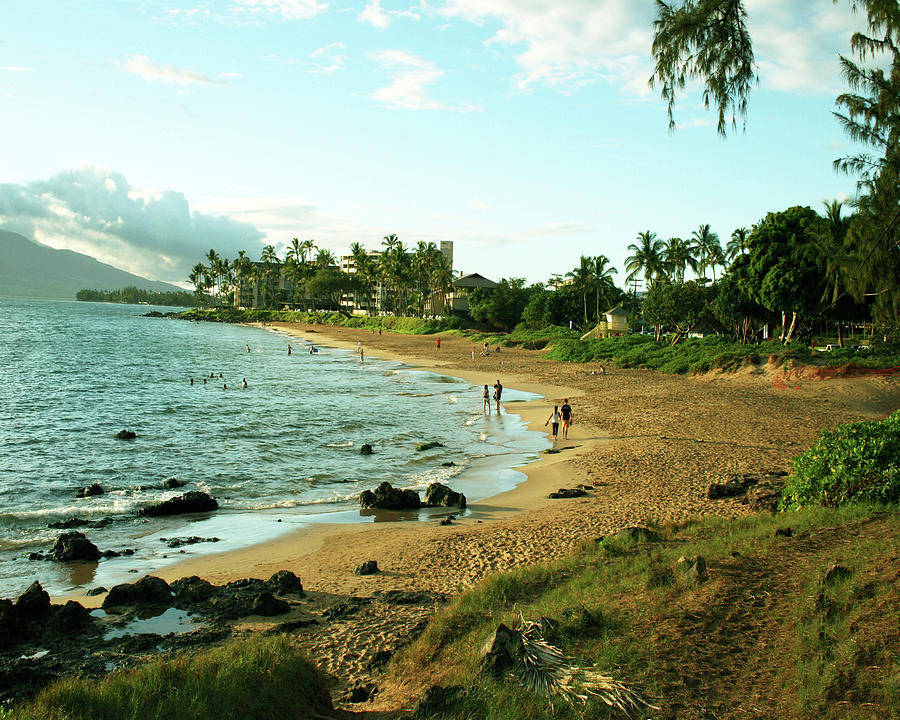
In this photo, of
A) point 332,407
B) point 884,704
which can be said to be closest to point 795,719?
point 884,704

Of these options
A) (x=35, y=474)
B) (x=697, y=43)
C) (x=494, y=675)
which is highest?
(x=697, y=43)

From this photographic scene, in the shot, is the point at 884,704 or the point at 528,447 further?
the point at 528,447

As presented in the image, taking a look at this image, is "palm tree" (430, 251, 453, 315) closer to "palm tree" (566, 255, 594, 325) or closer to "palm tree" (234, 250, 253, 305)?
"palm tree" (566, 255, 594, 325)

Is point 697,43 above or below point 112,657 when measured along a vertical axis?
above

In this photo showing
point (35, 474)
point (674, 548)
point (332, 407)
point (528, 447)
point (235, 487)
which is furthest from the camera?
point (332, 407)

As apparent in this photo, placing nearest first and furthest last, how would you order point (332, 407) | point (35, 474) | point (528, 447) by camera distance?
point (35, 474), point (528, 447), point (332, 407)

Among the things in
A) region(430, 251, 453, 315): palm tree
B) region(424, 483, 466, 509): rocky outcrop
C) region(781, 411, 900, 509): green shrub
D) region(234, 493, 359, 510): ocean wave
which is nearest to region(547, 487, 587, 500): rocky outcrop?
region(424, 483, 466, 509): rocky outcrop

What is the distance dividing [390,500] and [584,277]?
6652 centimetres

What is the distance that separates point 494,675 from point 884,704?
2.95m

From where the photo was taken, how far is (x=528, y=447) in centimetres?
2309

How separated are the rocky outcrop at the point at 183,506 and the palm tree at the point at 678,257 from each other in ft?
226

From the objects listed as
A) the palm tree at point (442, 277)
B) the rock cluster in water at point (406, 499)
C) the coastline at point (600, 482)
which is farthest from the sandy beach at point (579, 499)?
the palm tree at point (442, 277)

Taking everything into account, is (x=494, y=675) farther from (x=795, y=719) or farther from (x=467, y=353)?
(x=467, y=353)

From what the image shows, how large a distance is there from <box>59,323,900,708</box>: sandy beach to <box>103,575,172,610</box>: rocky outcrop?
1.19 meters
